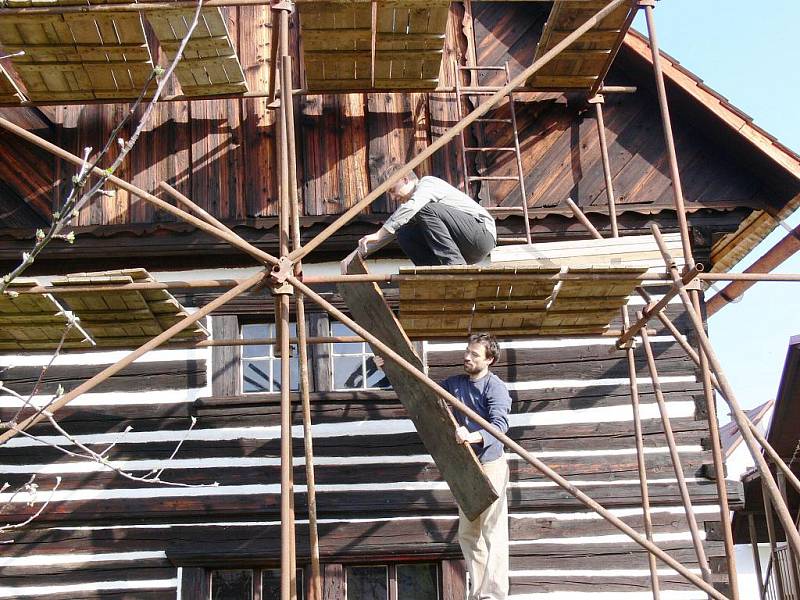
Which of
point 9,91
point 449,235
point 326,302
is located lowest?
point 326,302

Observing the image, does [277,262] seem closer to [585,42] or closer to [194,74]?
Answer: [194,74]

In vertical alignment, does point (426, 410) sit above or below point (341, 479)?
above

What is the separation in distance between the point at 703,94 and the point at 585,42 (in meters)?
1.66

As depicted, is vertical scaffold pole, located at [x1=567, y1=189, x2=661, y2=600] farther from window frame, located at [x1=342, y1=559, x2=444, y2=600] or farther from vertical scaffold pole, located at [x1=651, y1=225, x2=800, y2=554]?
window frame, located at [x1=342, y1=559, x2=444, y2=600]

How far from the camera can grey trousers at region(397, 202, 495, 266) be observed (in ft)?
23.6

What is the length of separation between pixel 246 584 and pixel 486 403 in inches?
105

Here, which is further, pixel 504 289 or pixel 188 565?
pixel 188 565

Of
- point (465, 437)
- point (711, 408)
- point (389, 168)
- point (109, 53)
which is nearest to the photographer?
point (711, 408)

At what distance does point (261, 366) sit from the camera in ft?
29.8

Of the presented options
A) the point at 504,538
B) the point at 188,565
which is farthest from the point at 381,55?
the point at 188,565

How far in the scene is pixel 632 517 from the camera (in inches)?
332

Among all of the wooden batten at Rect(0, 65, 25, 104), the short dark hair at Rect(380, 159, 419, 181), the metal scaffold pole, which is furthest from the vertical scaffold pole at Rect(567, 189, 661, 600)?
the wooden batten at Rect(0, 65, 25, 104)

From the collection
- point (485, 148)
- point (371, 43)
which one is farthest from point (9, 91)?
point (485, 148)

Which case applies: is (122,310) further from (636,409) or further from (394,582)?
(636,409)
